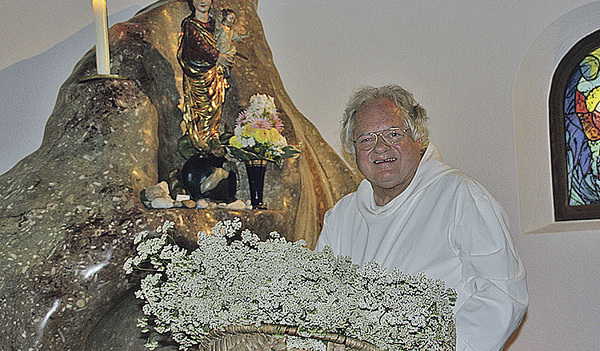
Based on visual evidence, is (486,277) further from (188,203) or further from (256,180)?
(256,180)

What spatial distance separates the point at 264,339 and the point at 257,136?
2132 mm

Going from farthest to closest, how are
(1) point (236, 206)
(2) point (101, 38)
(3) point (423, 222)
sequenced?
1. (1) point (236, 206)
2. (2) point (101, 38)
3. (3) point (423, 222)

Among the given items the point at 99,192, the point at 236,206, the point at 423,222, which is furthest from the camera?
the point at 236,206

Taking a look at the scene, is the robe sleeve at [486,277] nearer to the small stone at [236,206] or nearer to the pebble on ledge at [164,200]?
the pebble on ledge at [164,200]

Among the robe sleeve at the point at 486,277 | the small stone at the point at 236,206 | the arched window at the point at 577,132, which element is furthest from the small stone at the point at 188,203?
the arched window at the point at 577,132

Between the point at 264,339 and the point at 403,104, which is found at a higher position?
the point at 403,104

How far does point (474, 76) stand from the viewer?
4164 millimetres

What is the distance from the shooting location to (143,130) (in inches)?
112

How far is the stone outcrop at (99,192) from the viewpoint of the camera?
2.31 meters

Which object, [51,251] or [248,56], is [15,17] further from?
[51,251]

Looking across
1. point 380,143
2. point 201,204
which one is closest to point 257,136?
point 201,204

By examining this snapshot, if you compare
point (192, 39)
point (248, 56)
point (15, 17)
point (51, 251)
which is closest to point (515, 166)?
point (248, 56)

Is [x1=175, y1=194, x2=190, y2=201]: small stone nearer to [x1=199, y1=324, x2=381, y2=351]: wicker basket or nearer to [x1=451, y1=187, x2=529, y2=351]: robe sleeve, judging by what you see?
[x1=451, y1=187, x2=529, y2=351]: robe sleeve

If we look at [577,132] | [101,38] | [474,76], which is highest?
[101,38]
